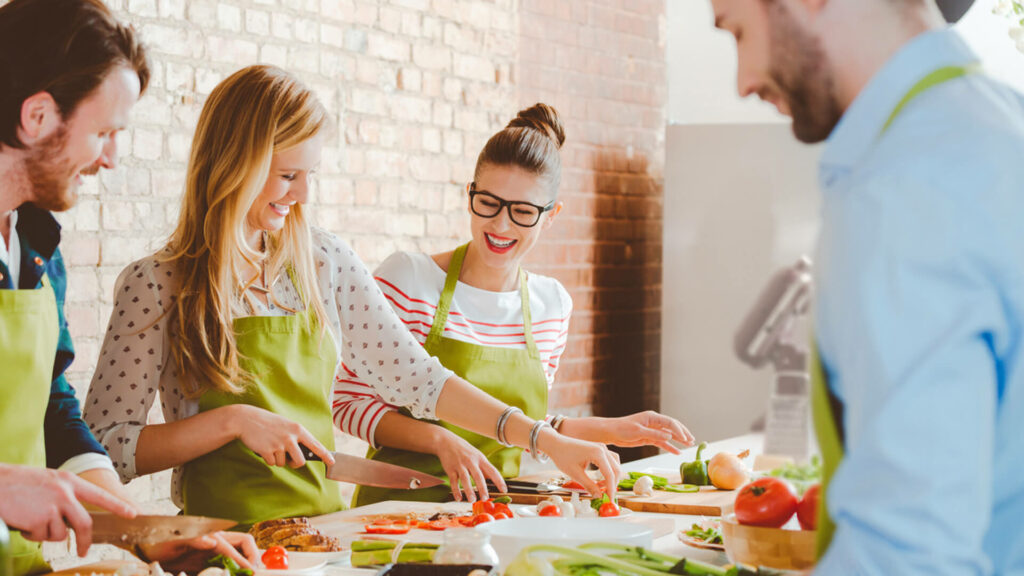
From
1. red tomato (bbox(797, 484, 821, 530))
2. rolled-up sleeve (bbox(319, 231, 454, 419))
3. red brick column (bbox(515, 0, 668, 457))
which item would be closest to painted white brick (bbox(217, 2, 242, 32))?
rolled-up sleeve (bbox(319, 231, 454, 419))

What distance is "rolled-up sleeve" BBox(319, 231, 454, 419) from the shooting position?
7.84ft

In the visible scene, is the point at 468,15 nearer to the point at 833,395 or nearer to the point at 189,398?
the point at 189,398

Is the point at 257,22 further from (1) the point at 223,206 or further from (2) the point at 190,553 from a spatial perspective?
(2) the point at 190,553

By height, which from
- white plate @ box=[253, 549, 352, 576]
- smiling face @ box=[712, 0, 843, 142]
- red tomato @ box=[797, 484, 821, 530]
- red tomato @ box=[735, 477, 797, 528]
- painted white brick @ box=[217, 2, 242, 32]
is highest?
painted white brick @ box=[217, 2, 242, 32]

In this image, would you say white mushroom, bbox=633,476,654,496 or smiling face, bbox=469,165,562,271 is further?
smiling face, bbox=469,165,562,271

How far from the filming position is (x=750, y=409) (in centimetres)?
498

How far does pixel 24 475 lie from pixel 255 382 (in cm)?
77

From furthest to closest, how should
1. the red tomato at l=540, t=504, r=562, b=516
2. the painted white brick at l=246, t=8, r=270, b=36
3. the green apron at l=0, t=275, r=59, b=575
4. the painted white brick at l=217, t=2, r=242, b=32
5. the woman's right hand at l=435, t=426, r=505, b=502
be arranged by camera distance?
the painted white brick at l=246, t=8, r=270, b=36
the painted white brick at l=217, t=2, r=242, b=32
the woman's right hand at l=435, t=426, r=505, b=502
the red tomato at l=540, t=504, r=562, b=516
the green apron at l=0, t=275, r=59, b=575

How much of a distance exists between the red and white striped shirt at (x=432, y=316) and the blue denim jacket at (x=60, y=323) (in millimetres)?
854

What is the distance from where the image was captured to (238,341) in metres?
2.13

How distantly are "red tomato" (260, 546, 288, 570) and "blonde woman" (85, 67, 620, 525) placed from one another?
0.34 meters

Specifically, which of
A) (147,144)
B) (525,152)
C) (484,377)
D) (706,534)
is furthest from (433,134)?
(706,534)

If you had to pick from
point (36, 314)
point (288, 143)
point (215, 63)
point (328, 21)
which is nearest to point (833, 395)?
point (36, 314)

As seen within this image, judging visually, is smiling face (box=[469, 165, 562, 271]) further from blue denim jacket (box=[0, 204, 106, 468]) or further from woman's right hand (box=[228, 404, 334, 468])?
blue denim jacket (box=[0, 204, 106, 468])
